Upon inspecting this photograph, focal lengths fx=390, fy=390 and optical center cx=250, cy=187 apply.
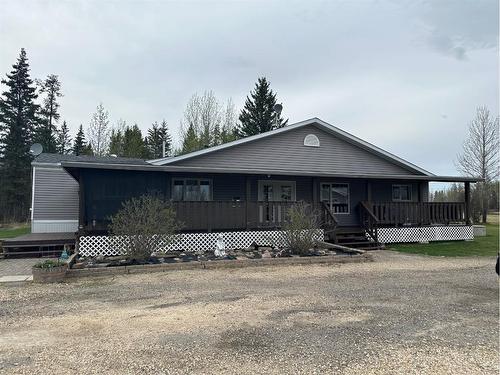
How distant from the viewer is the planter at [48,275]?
827 centimetres

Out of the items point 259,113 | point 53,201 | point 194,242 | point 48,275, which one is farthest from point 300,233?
point 259,113

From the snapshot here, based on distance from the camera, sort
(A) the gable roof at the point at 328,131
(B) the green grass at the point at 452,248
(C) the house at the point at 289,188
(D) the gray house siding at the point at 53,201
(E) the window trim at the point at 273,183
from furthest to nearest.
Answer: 1. (D) the gray house siding at the point at 53,201
2. (E) the window trim at the point at 273,183
3. (A) the gable roof at the point at 328,131
4. (C) the house at the point at 289,188
5. (B) the green grass at the point at 452,248

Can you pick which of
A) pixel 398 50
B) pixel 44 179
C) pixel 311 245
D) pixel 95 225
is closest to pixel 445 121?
pixel 398 50

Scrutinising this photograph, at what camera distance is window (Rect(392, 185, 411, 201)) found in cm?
1894

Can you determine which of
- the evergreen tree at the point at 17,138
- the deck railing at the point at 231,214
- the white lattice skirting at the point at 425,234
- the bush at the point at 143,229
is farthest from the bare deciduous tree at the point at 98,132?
the white lattice skirting at the point at 425,234

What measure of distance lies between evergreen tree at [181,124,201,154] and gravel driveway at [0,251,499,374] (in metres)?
29.5

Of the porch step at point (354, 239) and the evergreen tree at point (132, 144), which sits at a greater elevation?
the evergreen tree at point (132, 144)

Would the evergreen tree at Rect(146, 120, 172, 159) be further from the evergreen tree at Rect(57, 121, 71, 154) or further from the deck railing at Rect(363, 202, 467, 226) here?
the deck railing at Rect(363, 202, 467, 226)

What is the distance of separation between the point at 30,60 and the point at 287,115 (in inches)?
1057

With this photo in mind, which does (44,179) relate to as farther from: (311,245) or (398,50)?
(398,50)

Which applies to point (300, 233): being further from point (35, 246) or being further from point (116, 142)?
point (116, 142)

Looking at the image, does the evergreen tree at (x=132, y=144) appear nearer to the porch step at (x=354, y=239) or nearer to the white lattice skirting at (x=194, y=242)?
the white lattice skirting at (x=194, y=242)

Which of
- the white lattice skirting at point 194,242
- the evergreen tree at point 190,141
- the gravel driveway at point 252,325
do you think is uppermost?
the evergreen tree at point 190,141

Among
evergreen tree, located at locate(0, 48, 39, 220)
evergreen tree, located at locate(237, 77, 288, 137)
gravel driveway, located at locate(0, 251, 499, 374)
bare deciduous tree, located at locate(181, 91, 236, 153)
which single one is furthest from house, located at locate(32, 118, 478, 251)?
evergreen tree, located at locate(237, 77, 288, 137)
